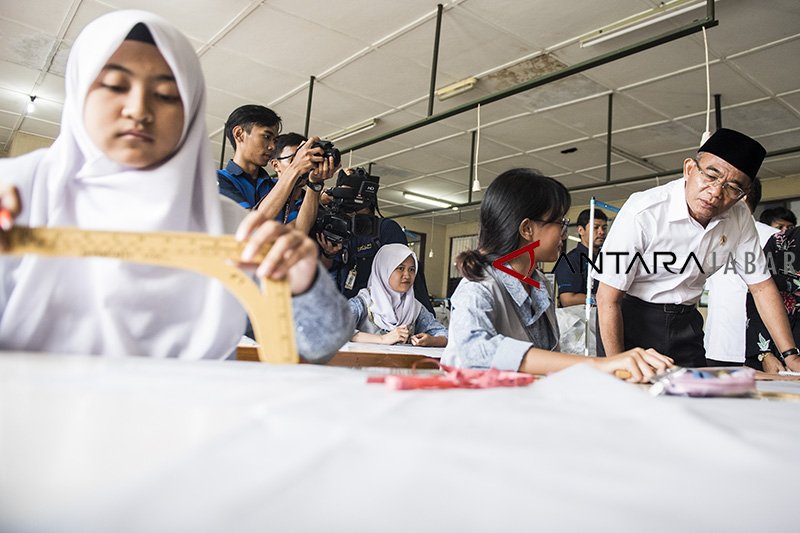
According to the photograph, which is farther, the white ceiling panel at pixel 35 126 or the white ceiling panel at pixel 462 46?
the white ceiling panel at pixel 35 126

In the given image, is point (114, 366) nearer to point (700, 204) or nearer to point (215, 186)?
point (215, 186)

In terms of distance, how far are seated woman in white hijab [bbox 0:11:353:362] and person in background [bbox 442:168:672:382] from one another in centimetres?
63

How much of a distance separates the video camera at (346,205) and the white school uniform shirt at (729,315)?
2.13 metres

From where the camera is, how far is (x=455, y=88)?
4.18 m

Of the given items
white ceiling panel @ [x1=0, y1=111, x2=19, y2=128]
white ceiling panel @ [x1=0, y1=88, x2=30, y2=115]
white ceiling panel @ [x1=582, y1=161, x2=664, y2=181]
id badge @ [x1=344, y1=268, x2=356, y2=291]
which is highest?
white ceiling panel @ [x1=582, y1=161, x2=664, y2=181]

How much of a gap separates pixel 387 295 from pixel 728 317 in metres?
2.03

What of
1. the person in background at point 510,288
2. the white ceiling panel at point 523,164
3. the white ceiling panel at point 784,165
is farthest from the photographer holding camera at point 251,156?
the white ceiling panel at point 784,165

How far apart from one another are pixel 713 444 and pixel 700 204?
1.60m

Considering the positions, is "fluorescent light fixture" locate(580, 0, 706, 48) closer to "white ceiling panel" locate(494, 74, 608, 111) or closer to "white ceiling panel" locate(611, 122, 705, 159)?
"white ceiling panel" locate(494, 74, 608, 111)

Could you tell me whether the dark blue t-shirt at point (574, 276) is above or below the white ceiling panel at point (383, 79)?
below

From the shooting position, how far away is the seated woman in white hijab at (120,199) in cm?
60

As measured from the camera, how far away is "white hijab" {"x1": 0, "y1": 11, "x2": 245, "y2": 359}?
23.7 inches

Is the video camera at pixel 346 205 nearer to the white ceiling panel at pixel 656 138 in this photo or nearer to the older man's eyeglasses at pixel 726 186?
the older man's eyeglasses at pixel 726 186

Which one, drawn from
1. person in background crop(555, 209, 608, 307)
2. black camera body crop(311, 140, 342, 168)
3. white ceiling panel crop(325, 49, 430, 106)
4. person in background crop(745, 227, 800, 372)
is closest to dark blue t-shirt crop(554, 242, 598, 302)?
person in background crop(555, 209, 608, 307)
